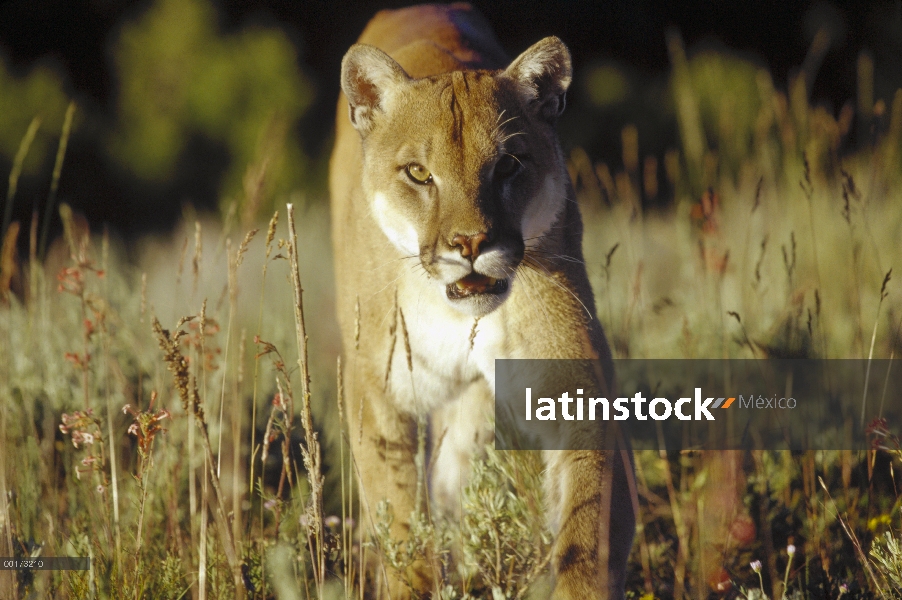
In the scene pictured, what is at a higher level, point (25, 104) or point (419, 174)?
point (25, 104)

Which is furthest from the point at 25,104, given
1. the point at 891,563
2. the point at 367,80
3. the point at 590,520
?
the point at 891,563

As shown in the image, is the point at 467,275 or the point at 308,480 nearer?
the point at 308,480

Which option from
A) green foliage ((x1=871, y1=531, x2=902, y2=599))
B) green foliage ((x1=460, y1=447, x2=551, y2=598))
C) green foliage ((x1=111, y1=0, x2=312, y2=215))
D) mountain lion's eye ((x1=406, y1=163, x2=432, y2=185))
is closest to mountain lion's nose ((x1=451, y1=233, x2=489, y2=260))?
mountain lion's eye ((x1=406, y1=163, x2=432, y2=185))

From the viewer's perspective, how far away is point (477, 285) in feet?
9.48

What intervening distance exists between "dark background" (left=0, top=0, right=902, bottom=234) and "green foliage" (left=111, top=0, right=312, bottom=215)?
1.27ft

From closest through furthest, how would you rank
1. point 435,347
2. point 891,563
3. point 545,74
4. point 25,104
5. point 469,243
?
point 891,563
point 469,243
point 435,347
point 545,74
point 25,104

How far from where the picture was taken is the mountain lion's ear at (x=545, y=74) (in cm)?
330

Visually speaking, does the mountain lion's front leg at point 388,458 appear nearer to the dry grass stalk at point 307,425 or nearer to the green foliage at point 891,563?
the dry grass stalk at point 307,425

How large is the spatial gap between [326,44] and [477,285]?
12026 millimetres

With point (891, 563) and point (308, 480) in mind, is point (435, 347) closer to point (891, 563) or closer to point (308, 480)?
point (308, 480)

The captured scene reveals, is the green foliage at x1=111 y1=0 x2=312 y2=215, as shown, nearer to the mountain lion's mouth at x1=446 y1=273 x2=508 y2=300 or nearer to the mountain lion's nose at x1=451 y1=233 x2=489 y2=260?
the mountain lion's mouth at x1=446 y1=273 x2=508 y2=300

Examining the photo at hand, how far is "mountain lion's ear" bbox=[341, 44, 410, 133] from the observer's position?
131 inches

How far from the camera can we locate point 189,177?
14.4 m

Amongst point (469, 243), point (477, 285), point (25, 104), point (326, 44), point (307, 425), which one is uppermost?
point (326, 44)
